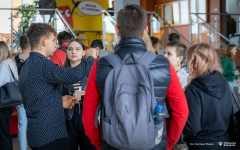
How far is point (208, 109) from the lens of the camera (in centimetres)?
190

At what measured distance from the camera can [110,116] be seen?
4.67 feet

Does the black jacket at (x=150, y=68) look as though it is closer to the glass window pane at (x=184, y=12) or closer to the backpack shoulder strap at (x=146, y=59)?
the backpack shoulder strap at (x=146, y=59)

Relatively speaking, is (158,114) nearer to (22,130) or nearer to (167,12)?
(22,130)

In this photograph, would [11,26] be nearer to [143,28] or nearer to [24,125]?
[24,125]

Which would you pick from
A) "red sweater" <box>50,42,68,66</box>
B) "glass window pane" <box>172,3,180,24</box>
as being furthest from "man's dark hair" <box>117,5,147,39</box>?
"glass window pane" <box>172,3,180,24</box>

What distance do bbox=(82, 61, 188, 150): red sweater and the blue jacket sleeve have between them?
0.51 feet

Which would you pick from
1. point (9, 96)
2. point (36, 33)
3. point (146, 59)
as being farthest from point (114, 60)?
point (9, 96)

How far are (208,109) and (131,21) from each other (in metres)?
0.87

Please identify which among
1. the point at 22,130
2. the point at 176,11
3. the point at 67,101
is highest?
the point at 176,11

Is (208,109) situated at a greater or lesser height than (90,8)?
lesser

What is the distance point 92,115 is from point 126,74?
0.42m

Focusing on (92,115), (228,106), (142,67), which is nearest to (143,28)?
(142,67)

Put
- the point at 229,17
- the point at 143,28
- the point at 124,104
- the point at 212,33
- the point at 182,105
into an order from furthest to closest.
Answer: the point at 229,17 → the point at 212,33 → the point at 182,105 → the point at 143,28 → the point at 124,104

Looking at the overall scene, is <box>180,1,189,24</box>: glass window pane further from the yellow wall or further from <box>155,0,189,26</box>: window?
the yellow wall
